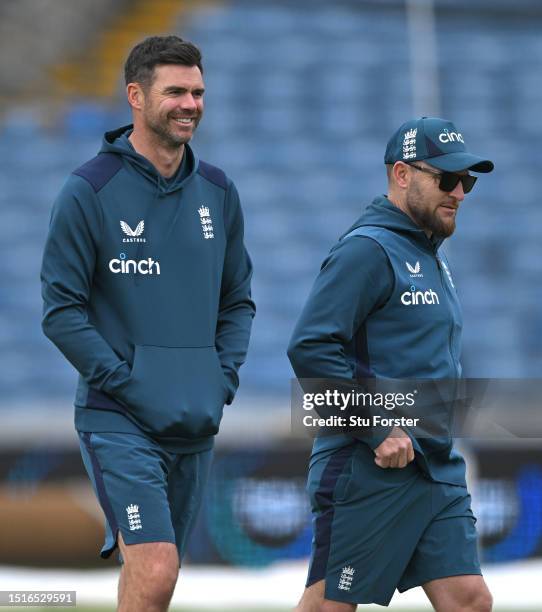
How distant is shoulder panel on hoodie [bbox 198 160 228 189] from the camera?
4.28m

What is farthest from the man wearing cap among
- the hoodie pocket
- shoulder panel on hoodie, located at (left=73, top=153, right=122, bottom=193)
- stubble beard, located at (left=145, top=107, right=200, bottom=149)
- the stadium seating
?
the stadium seating

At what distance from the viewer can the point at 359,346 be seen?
13.2 ft

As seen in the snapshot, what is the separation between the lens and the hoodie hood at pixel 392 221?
4.14m

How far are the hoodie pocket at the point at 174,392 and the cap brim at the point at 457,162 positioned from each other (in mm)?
910

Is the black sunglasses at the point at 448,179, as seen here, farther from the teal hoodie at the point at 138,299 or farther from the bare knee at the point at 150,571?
the bare knee at the point at 150,571

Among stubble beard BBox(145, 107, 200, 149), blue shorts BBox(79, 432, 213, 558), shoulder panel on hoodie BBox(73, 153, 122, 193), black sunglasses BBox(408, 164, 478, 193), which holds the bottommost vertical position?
blue shorts BBox(79, 432, 213, 558)

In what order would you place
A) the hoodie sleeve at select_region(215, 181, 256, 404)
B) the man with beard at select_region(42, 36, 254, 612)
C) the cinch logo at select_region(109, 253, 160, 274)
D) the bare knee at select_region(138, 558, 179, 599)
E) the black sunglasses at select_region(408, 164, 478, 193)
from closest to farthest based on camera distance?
the bare knee at select_region(138, 558, 179, 599), the man with beard at select_region(42, 36, 254, 612), the cinch logo at select_region(109, 253, 160, 274), the black sunglasses at select_region(408, 164, 478, 193), the hoodie sleeve at select_region(215, 181, 256, 404)

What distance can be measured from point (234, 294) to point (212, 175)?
38 centimetres

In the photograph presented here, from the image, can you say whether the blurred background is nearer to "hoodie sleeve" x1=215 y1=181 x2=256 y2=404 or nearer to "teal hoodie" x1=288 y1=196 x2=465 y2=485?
"hoodie sleeve" x1=215 y1=181 x2=256 y2=404

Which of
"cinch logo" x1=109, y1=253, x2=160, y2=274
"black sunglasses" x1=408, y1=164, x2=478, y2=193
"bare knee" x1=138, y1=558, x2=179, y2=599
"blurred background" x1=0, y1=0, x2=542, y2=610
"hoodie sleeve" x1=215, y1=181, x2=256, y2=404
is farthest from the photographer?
"blurred background" x1=0, y1=0, x2=542, y2=610

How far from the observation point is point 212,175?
4.30 m

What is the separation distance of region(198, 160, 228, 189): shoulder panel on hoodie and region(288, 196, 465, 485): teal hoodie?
473 millimetres

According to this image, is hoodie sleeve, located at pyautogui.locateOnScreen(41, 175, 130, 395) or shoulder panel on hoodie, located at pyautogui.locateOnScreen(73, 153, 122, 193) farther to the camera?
shoulder panel on hoodie, located at pyautogui.locateOnScreen(73, 153, 122, 193)

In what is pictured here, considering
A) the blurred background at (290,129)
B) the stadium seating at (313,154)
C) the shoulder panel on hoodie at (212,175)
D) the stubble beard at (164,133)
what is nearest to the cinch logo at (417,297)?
the shoulder panel on hoodie at (212,175)
